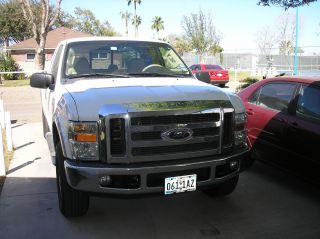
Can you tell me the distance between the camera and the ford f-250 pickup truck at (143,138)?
Result: 3.58 m

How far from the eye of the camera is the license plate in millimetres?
3744

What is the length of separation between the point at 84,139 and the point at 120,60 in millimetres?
1856

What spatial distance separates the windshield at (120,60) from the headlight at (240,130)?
131cm

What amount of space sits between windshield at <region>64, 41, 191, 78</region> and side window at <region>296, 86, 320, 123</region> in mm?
1473

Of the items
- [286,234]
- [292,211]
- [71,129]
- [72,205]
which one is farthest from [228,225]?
[71,129]

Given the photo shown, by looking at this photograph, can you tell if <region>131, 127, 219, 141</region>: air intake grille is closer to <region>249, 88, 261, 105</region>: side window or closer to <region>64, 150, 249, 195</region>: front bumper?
<region>64, 150, 249, 195</region>: front bumper

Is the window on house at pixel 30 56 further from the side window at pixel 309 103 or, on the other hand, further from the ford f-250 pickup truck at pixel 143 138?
the side window at pixel 309 103

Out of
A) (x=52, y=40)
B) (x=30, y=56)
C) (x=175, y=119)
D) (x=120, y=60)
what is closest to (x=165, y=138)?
(x=175, y=119)

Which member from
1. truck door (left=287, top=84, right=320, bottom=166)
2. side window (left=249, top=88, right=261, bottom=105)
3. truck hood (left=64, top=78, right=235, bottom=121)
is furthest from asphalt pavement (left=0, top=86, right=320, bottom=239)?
side window (left=249, top=88, right=261, bottom=105)

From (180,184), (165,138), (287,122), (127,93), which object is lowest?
(180,184)

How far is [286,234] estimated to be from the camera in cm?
408

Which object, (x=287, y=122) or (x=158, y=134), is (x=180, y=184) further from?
(x=287, y=122)

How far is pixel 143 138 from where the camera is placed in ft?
11.9

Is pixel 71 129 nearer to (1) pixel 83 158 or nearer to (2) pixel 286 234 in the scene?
(1) pixel 83 158
